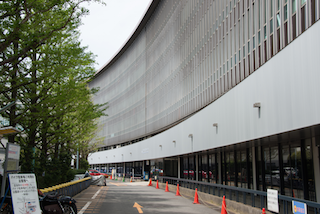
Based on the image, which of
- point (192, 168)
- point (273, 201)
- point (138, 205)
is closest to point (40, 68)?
point (138, 205)

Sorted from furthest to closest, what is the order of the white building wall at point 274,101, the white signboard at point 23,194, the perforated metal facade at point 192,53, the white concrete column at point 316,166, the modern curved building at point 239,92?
the perforated metal facade at point 192,53, the white concrete column at point 316,166, the modern curved building at point 239,92, the white building wall at point 274,101, the white signboard at point 23,194

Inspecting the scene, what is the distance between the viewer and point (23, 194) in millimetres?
9609

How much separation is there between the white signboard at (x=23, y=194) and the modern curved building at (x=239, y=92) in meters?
9.00

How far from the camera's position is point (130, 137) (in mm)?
63344

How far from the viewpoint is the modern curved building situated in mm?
11555

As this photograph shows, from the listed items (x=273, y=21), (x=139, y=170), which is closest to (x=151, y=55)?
(x=139, y=170)

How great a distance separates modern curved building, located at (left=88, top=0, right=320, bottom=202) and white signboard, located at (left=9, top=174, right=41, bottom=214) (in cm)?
900

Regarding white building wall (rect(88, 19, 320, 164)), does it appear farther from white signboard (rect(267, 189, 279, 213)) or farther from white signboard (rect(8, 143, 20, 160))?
white signboard (rect(8, 143, 20, 160))

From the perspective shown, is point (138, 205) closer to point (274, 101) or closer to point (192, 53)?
point (274, 101)

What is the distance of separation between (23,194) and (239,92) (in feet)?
36.2

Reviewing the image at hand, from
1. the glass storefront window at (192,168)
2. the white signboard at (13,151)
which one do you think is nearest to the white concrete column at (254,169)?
the glass storefront window at (192,168)

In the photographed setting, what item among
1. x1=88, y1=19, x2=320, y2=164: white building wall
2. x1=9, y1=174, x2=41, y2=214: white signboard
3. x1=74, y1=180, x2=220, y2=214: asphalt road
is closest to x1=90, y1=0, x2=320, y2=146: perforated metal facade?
x1=88, y1=19, x2=320, y2=164: white building wall

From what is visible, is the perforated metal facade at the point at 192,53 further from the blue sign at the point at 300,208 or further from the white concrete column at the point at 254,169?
the blue sign at the point at 300,208

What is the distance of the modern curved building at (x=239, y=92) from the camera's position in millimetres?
11555
